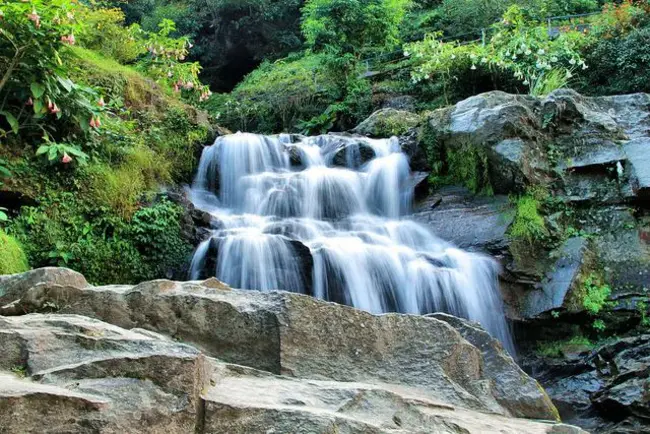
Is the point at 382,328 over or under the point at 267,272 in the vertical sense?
over

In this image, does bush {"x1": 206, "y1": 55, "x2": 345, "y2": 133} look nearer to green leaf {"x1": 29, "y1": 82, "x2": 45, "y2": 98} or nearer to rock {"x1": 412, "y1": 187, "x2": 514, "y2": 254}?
rock {"x1": 412, "y1": 187, "x2": 514, "y2": 254}

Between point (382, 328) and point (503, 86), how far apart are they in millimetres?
13999

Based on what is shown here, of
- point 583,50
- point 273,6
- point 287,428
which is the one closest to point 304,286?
point 287,428

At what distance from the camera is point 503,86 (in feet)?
53.7

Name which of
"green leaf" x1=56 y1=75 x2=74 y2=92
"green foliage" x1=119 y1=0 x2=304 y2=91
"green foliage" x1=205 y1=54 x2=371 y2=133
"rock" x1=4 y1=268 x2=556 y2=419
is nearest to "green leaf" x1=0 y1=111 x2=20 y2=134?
"green leaf" x1=56 y1=75 x2=74 y2=92

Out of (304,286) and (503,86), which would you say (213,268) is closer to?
(304,286)

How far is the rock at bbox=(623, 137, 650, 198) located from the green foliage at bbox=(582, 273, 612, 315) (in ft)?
5.41

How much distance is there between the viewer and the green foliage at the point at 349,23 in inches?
748

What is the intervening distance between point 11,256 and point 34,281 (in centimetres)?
311

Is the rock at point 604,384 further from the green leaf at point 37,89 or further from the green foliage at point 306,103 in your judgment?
the green foliage at point 306,103

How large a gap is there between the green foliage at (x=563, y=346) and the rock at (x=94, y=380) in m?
6.65

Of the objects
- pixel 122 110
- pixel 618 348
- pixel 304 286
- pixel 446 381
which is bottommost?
pixel 618 348

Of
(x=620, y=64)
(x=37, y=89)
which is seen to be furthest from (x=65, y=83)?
(x=620, y=64)

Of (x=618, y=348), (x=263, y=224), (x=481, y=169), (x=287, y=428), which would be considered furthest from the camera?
(x=481, y=169)
